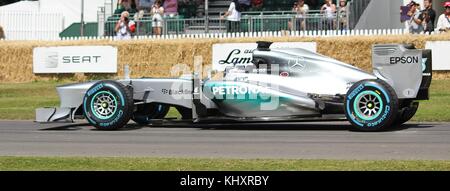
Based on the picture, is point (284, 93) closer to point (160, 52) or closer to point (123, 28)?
point (160, 52)

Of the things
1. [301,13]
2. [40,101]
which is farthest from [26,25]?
[40,101]

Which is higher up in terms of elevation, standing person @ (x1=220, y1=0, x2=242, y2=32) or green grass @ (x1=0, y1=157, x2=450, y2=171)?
standing person @ (x1=220, y1=0, x2=242, y2=32)

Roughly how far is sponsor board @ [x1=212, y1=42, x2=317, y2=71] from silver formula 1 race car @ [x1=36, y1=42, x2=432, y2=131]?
10.1 meters

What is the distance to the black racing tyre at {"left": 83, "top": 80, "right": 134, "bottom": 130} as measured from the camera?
14836 millimetres

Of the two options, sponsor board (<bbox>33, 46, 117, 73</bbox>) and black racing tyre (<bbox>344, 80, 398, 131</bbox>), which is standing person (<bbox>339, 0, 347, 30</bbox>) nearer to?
sponsor board (<bbox>33, 46, 117, 73</bbox>)

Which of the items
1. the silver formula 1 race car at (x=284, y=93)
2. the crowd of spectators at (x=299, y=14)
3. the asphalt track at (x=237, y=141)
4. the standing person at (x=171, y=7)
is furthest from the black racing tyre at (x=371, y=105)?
the standing person at (x=171, y=7)

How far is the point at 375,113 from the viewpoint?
13.9 metres

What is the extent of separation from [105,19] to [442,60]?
43.8 ft

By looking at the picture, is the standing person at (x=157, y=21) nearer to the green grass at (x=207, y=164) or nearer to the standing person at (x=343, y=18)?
the standing person at (x=343, y=18)

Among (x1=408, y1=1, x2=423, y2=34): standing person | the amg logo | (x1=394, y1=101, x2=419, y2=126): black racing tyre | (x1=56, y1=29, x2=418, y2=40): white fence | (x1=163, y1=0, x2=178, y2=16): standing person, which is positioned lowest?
(x1=394, y1=101, x2=419, y2=126): black racing tyre

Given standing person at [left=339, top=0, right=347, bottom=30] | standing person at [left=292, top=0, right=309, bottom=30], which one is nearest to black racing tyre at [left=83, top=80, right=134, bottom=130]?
standing person at [left=292, top=0, right=309, bottom=30]

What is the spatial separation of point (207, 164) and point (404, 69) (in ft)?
17.5
